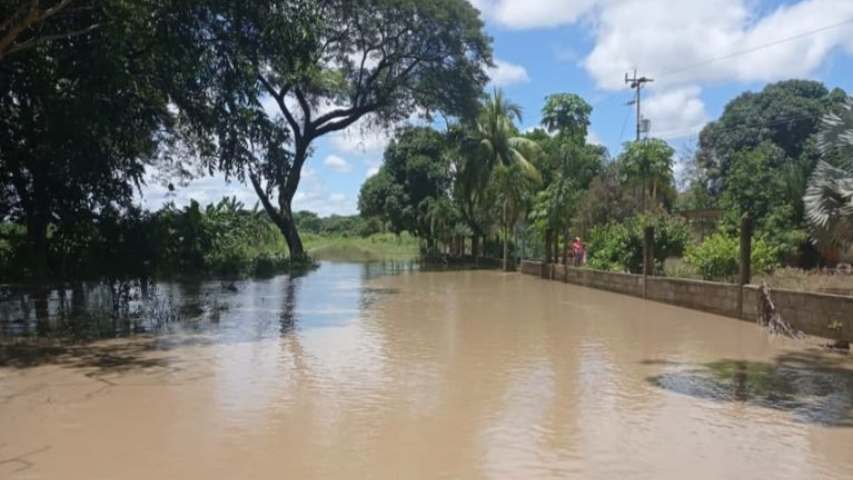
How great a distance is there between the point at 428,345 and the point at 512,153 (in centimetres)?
2750

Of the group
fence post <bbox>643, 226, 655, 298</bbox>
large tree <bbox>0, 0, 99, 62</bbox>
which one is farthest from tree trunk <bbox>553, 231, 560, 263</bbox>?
large tree <bbox>0, 0, 99, 62</bbox>

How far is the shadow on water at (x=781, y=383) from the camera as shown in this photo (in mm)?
7586

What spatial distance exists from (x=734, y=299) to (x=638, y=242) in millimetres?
6663

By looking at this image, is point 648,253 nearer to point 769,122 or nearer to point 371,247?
point 769,122

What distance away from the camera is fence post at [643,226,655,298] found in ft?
64.2

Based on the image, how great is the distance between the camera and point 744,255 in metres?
14.6

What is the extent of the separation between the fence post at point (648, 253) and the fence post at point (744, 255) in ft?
15.3

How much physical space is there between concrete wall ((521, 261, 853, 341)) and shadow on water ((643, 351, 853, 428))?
1181 mm

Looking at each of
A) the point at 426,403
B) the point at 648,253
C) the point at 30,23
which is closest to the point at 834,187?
the point at 426,403

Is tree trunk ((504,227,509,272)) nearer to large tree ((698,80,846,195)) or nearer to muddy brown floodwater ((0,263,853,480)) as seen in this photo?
large tree ((698,80,846,195))

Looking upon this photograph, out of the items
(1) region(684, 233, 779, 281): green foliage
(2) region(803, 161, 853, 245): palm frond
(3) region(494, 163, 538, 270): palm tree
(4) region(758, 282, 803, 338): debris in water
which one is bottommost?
(4) region(758, 282, 803, 338): debris in water

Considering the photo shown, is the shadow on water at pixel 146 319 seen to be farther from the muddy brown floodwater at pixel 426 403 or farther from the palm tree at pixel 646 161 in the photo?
the palm tree at pixel 646 161

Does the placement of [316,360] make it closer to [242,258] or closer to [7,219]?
[7,219]

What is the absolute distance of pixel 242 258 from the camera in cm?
2964
